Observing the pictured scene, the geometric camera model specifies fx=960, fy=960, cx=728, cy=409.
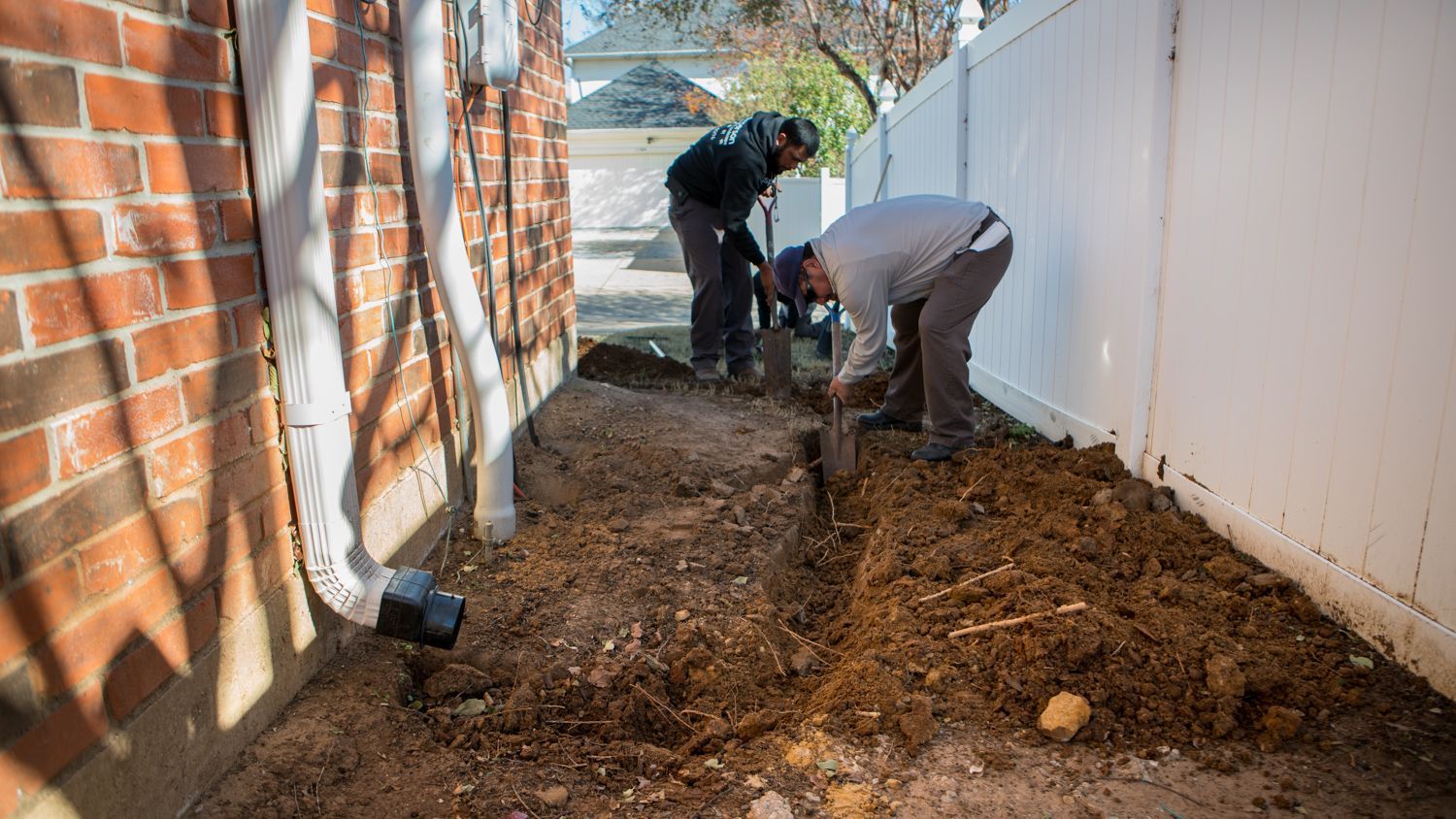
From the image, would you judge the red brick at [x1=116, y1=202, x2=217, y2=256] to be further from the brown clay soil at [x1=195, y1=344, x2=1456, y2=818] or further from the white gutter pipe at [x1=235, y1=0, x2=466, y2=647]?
the brown clay soil at [x1=195, y1=344, x2=1456, y2=818]

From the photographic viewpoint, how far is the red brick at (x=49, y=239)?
1.44 meters

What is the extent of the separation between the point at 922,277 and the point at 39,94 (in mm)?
3786

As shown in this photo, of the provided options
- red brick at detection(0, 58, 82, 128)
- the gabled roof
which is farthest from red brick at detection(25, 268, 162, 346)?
the gabled roof

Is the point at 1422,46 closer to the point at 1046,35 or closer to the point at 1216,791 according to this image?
the point at 1216,791

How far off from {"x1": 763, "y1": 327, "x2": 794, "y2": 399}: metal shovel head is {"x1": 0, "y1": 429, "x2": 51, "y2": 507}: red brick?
187 inches

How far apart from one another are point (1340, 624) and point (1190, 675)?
23.9 inches

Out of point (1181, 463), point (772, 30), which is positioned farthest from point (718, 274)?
point (772, 30)

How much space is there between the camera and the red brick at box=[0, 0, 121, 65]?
1.45 meters

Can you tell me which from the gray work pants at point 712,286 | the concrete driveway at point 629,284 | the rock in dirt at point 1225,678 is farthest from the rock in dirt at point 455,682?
the concrete driveway at point 629,284

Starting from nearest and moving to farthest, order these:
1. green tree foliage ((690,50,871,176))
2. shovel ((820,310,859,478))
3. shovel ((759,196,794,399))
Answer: shovel ((820,310,859,478)) < shovel ((759,196,794,399)) < green tree foliage ((690,50,871,176))

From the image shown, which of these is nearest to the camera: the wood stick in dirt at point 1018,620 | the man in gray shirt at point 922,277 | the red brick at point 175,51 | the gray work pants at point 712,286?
the red brick at point 175,51

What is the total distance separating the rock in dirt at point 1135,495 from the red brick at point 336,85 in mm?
3027

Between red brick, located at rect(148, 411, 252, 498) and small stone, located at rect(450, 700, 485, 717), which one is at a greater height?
red brick, located at rect(148, 411, 252, 498)

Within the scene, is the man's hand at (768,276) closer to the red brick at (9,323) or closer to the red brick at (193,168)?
the red brick at (193,168)
